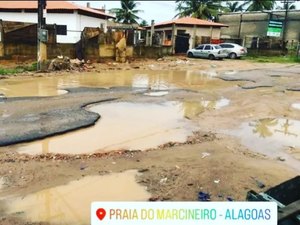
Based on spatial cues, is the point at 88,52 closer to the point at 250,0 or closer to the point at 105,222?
the point at 105,222

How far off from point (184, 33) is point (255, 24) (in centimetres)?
1085

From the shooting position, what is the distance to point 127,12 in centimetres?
4684

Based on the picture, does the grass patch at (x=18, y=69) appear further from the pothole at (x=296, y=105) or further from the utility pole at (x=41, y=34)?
the pothole at (x=296, y=105)

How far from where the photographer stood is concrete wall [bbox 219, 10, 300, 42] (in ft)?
120

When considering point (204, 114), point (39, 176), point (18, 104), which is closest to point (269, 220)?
point (39, 176)

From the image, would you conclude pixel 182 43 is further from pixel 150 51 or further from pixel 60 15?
pixel 60 15

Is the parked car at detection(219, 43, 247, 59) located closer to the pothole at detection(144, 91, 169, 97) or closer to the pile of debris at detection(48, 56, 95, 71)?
the pile of debris at detection(48, 56, 95, 71)

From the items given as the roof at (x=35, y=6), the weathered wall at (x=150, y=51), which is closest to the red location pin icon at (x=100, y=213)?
the weathered wall at (x=150, y=51)

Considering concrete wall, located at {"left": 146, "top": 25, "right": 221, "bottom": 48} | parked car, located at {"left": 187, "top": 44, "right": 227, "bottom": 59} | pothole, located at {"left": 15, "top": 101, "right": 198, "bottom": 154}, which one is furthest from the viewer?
concrete wall, located at {"left": 146, "top": 25, "right": 221, "bottom": 48}

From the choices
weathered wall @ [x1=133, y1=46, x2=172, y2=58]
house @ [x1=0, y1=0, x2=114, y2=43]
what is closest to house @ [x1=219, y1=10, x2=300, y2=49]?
weathered wall @ [x1=133, y1=46, x2=172, y2=58]

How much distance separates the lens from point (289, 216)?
2.70m

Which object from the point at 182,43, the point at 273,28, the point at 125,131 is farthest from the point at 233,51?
the point at 125,131

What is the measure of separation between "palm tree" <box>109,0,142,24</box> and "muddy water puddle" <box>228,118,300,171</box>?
40.3 meters

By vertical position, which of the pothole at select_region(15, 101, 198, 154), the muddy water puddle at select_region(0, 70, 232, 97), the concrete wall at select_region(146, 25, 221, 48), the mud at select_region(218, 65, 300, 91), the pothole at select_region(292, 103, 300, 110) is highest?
the concrete wall at select_region(146, 25, 221, 48)
